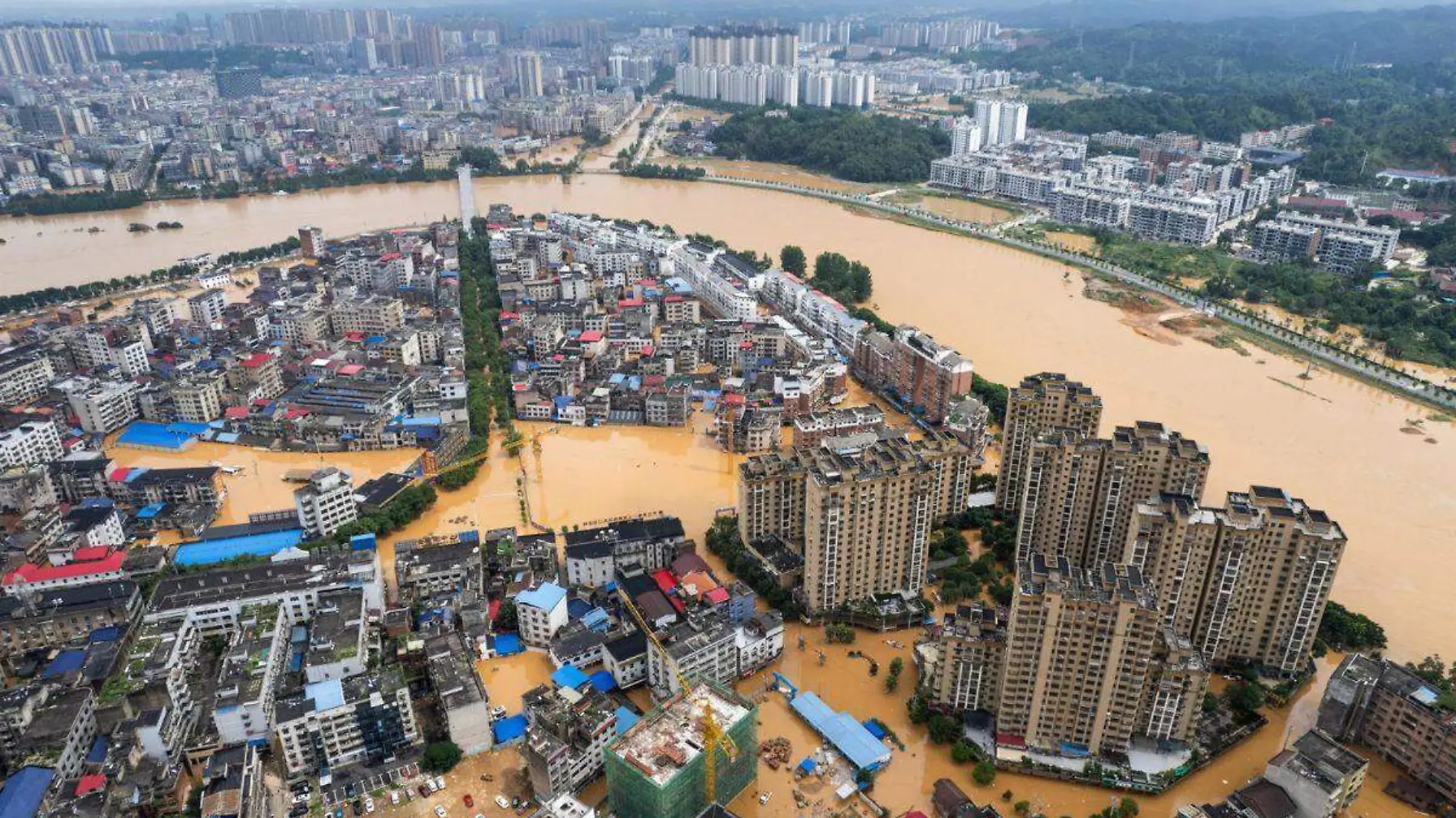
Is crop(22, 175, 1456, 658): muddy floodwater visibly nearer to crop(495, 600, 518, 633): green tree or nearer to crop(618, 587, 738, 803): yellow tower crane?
crop(495, 600, 518, 633): green tree

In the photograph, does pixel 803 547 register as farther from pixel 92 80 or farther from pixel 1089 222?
pixel 92 80

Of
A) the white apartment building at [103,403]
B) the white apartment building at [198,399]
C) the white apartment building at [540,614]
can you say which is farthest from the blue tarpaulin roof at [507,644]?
the white apartment building at [103,403]

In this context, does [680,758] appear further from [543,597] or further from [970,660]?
[543,597]

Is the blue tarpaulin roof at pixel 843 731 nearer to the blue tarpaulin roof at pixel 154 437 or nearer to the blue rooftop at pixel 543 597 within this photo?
the blue rooftop at pixel 543 597

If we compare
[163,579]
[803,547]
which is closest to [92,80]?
[163,579]

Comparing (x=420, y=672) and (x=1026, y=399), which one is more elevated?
(x=1026, y=399)

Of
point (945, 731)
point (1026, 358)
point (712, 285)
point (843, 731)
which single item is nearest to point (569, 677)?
point (843, 731)
